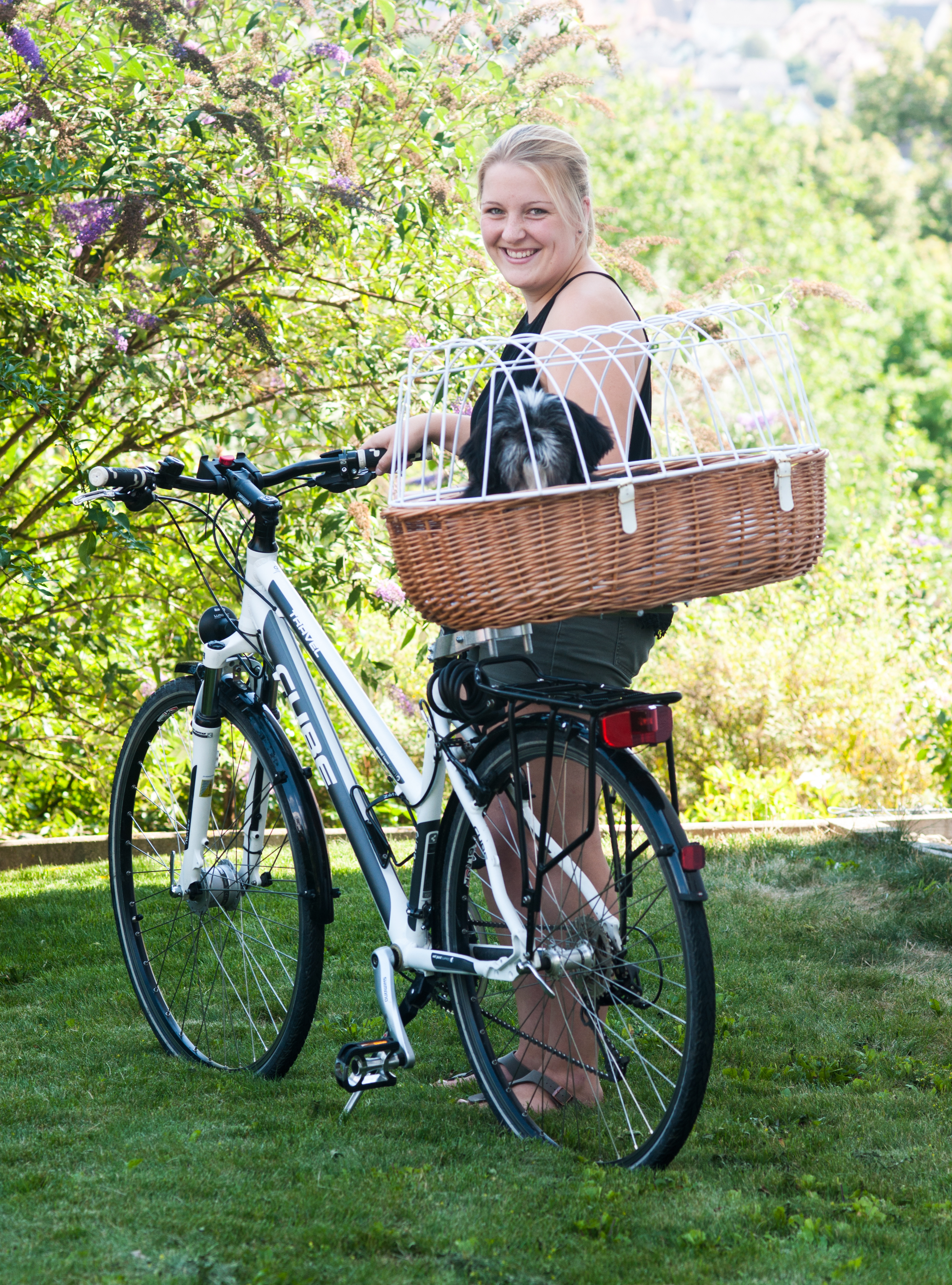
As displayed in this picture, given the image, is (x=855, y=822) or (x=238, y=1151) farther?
(x=855, y=822)

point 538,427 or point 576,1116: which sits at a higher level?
point 538,427

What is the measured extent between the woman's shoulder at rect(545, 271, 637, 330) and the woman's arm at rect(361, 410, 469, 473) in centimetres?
26

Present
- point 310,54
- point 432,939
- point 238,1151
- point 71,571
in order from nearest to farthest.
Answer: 1. point 238,1151
2. point 432,939
3. point 310,54
4. point 71,571

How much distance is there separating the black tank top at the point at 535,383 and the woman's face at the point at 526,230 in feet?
0.15

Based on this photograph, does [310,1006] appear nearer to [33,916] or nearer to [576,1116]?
[576,1116]

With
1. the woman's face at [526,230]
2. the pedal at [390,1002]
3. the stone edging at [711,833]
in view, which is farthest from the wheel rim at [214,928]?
the stone edging at [711,833]

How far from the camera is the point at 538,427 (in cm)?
204

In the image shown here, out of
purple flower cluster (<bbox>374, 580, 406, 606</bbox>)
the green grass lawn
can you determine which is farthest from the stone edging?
the green grass lawn

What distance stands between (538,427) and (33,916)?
296 centimetres

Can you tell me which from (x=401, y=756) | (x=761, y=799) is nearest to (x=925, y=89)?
(x=761, y=799)

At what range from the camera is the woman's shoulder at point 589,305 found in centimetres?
234

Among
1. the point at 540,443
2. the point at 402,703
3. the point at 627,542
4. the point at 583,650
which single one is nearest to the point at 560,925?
the point at 583,650

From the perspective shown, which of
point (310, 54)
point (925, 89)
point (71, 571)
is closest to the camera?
point (310, 54)

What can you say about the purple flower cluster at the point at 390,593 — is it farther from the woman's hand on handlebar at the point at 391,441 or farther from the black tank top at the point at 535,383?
the black tank top at the point at 535,383
